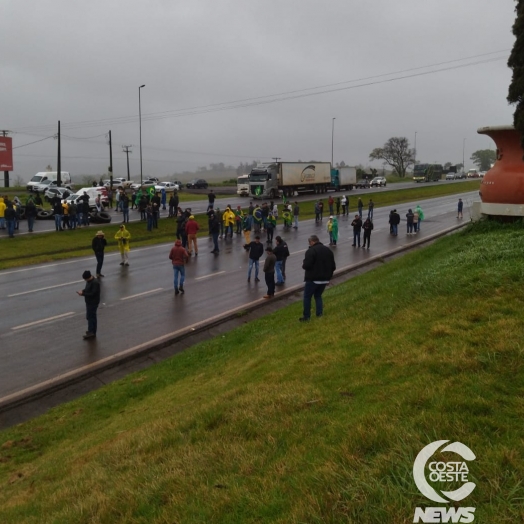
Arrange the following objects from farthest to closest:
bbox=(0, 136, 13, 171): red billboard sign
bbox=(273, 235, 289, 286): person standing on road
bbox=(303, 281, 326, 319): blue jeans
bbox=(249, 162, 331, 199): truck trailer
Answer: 1. bbox=(0, 136, 13, 171): red billboard sign
2. bbox=(249, 162, 331, 199): truck trailer
3. bbox=(273, 235, 289, 286): person standing on road
4. bbox=(303, 281, 326, 319): blue jeans

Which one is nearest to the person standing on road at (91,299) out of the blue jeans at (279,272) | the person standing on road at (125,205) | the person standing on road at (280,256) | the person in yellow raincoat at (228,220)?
the person standing on road at (280,256)

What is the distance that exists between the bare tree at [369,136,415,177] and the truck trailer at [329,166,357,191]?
198 ft

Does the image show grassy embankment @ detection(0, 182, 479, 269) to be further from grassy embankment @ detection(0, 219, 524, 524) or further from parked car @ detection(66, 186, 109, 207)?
grassy embankment @ detection(0, 219, 524, 524)

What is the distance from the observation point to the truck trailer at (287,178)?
1929 inches

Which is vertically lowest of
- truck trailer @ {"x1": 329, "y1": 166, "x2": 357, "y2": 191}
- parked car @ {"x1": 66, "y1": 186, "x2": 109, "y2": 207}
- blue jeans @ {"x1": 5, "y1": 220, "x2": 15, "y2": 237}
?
blue jeans @ {"x1": 5, "y1": 220, "x2": 15, "y2": 237}

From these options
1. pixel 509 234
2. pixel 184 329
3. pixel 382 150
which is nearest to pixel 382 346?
pixel 184 329

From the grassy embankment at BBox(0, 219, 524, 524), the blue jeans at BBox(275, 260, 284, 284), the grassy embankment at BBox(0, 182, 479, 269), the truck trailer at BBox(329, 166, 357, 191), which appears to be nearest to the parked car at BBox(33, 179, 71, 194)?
the grassy embankment at BBox(0, 182, 479, 269)

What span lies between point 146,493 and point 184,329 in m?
7.93

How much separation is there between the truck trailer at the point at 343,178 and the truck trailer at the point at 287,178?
3702 millimetres

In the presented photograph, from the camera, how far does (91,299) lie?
1149 centimetres

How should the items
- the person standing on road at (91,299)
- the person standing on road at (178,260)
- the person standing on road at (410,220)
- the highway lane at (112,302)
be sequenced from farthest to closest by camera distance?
the person standing on road at (410,220)
the person standing on road at (178,260)
the person standing on road at (91,299)
the highway lane at (112,302)

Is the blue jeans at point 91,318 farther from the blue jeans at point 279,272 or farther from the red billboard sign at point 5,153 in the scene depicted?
the red billboard sign at point 5,153

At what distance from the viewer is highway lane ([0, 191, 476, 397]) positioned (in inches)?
424

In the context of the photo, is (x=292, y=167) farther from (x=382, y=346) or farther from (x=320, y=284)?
(x=382, y=346)
